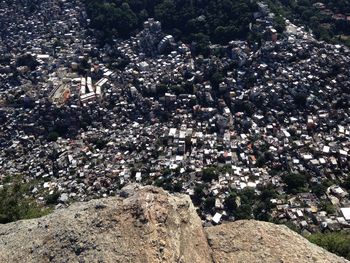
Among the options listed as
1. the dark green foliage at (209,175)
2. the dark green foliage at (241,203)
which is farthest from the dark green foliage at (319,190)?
the dark green foliage at (209,175)

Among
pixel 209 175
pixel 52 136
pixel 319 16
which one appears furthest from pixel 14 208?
pixel 319 16

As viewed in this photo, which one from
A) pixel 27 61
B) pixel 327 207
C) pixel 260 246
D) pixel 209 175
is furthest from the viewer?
pixel 27 61

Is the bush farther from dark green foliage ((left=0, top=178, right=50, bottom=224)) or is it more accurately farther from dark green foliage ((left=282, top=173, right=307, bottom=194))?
dark green foliage ((left=0, top=178, right=50, bottom=224))

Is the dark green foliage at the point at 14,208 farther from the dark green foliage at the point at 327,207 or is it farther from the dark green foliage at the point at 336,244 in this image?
the dark green foliage at the point at 327,207

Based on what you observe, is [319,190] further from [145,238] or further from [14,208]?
[14,208]

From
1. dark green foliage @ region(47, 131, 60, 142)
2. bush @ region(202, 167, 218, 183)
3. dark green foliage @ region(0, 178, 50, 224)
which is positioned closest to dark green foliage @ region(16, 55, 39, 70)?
dark green foliage @ region(47, 131, 60, 142)

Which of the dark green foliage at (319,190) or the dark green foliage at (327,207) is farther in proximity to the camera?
the dark green foliage at (319,190)
